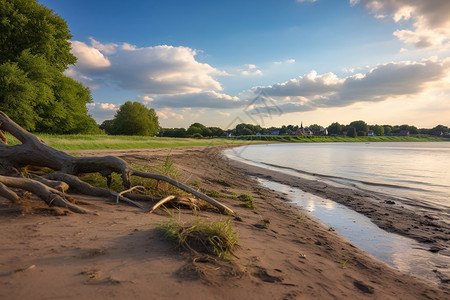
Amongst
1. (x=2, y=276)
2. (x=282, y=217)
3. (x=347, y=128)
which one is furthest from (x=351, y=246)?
(x=347, y=128)

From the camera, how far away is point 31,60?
24.6m

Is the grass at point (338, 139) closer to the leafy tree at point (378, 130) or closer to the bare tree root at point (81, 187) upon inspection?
the leafy tree at point (378, 130)

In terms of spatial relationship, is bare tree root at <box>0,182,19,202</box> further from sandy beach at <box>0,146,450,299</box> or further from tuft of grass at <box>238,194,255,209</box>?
tuft of grass at <box>238,194,255,209</box>

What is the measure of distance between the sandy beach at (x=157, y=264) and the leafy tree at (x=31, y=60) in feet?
81.7

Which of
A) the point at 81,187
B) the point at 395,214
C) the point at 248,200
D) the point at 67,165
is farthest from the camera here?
the point at 395,214

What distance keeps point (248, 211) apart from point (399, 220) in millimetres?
4928

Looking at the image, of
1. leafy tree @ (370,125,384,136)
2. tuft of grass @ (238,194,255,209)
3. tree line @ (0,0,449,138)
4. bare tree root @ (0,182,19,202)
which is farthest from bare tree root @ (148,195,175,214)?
leafy tree @ (370,125,384,136)

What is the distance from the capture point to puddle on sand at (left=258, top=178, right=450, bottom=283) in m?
4.80

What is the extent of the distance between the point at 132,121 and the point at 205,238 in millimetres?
70645

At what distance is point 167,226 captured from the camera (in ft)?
13.0

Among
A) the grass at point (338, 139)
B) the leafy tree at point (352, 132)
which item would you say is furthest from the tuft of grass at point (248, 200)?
the leafy tree at point (352, 132)

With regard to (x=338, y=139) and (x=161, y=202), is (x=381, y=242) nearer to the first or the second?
(x=161, y=202)

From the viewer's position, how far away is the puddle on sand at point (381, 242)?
4805mm

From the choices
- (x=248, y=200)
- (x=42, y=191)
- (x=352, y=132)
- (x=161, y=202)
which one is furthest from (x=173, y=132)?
(x=42, y=191)
